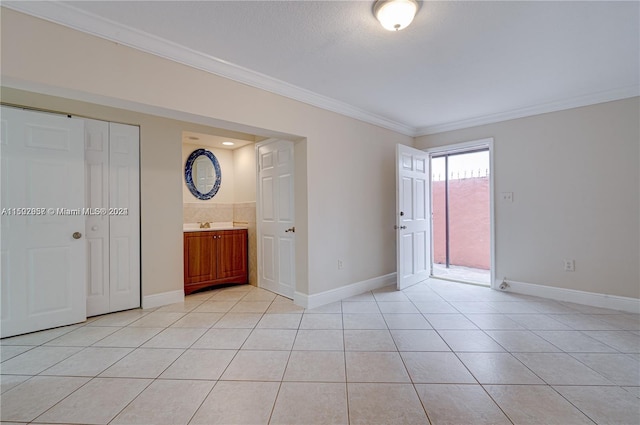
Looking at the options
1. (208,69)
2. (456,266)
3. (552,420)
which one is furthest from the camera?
(456,266)

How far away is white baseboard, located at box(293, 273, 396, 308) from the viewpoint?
322cm

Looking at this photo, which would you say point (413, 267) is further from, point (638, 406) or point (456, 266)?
point (638, 406)

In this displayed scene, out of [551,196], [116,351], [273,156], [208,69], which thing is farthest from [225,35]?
[551,196]

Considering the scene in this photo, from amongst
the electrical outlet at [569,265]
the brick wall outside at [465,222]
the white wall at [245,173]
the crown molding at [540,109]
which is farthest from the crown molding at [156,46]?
the brick wall outside at [465,222]

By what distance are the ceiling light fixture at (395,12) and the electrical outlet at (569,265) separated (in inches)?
134

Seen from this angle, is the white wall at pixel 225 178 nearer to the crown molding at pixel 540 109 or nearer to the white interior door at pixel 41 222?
the white interior door at pixel 41 222

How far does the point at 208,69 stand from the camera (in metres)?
2.39

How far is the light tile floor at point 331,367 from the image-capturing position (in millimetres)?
1556

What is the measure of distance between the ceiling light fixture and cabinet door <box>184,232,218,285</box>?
328cm

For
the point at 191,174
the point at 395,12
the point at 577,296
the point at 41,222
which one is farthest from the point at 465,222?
the point at 41,222

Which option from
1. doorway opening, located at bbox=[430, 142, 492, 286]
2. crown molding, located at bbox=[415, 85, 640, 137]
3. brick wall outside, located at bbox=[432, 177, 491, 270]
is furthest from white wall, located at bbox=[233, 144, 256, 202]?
brick wall outside, located at bbox=[432, 177, 491, 270]

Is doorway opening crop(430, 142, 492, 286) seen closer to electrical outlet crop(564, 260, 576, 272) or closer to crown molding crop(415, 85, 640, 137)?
crown molding crop(415, 85, 640, 137)

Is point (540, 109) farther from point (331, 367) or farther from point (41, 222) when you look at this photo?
point (41, 222)

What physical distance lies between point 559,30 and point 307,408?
306cm
